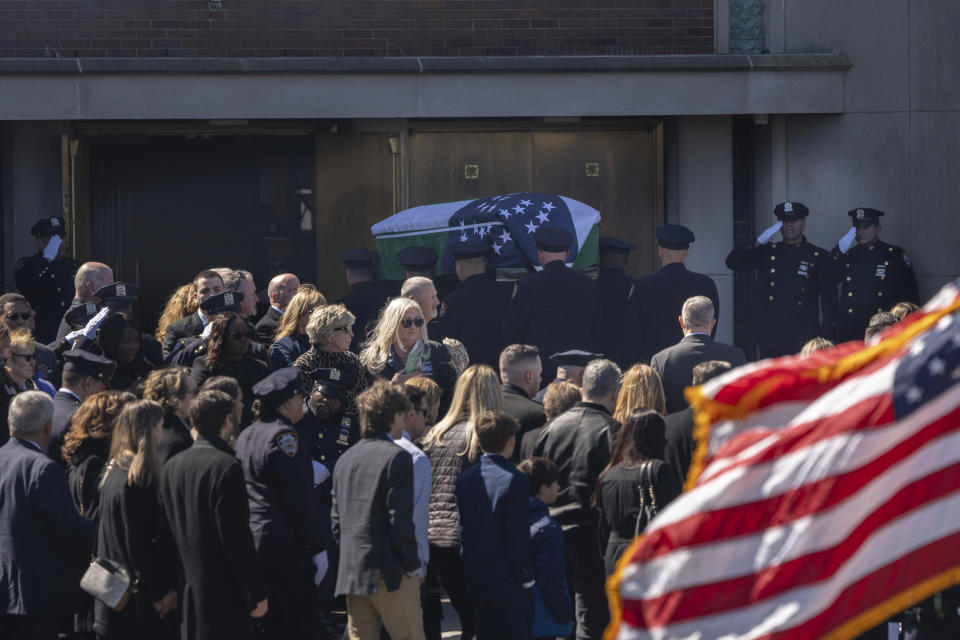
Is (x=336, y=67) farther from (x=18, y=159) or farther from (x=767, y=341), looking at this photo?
(x=767, y=341)

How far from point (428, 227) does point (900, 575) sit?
31.0 ft

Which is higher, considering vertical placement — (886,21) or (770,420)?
(886,21)

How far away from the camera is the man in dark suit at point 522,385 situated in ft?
27.7

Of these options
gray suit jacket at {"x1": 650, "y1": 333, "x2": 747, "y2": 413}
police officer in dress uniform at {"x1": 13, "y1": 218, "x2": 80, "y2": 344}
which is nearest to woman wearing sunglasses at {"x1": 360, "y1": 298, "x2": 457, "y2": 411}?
gray suit jacket at {"x1": 650, "y1": 333, "x2": 747, "y2": 413}

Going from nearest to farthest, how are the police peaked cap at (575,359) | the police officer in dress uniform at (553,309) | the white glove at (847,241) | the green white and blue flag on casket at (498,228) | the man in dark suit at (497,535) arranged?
the man in dark suit at (497,535), the police peaked cap at (575,359), the police officer in dress uniform at (553,309), the green white and blue flag on casket at (498,228), the white glove at (847,241)

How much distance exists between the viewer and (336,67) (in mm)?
14086

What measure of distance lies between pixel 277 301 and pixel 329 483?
253cm

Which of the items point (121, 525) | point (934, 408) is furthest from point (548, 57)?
point (934, 408)

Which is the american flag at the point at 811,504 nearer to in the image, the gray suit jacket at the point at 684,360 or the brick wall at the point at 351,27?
the gray suit jacket at the point at 684,360

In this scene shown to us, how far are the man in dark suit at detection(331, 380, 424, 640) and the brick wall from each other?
776cm

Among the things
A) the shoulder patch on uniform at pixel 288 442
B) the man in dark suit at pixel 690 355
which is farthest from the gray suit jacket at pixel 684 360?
the shoulder patch on uniform at pixel 288 442

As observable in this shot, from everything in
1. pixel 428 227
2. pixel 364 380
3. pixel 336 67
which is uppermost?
pixel 336 67

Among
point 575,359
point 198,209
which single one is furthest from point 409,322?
point 198,209

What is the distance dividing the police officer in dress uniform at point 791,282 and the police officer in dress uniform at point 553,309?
3.14 metres
